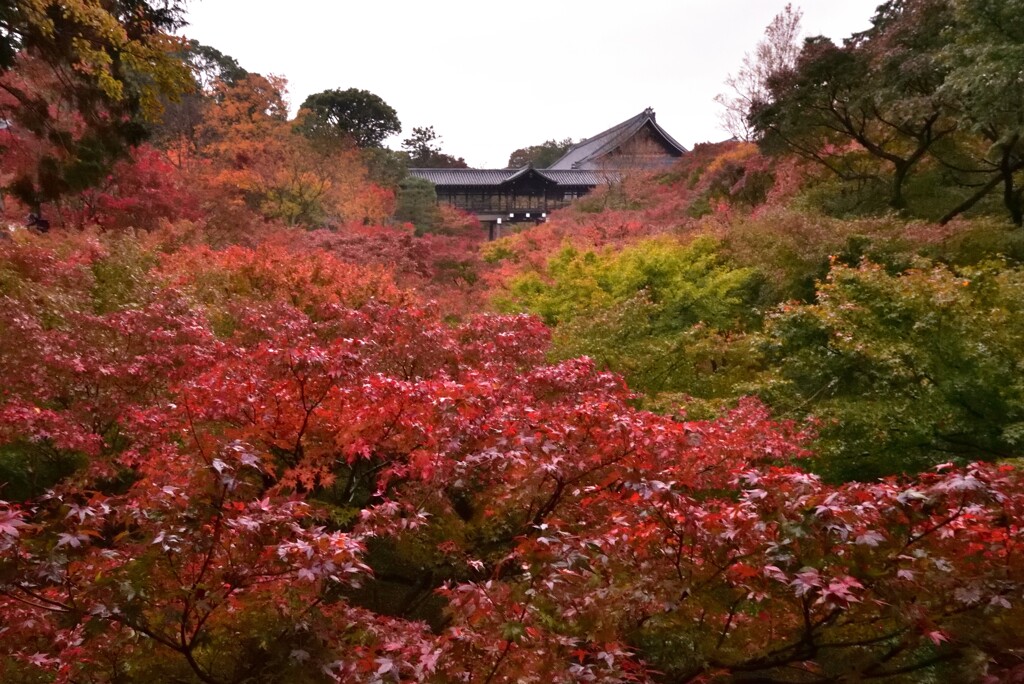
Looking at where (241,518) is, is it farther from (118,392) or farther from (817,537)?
(118,392)

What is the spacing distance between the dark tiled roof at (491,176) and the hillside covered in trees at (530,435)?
87.1ft

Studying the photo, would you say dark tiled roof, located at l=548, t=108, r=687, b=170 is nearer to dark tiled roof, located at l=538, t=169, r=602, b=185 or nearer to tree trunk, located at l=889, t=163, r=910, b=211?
dark tiled roof, located at l=538, t=169, r=602, b=185

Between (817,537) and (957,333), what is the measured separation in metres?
4.90

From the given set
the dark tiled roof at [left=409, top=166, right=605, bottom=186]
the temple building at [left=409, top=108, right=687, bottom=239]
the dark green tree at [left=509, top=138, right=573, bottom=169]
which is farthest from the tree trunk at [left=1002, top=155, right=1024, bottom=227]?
the dark green tree at [left=509, top=138, right=573, bottom=169]

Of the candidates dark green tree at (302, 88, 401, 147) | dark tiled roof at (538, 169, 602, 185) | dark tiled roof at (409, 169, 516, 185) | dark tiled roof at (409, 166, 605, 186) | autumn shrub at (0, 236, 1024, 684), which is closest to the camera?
autumn shrub at (0, 236, 1024, 684)

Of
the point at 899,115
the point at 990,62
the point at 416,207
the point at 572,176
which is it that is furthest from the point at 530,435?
the point at 572,176

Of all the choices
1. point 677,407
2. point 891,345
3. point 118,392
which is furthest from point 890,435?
point 118,392

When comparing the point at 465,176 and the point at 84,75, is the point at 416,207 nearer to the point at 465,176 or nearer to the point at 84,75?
the point at 465,176

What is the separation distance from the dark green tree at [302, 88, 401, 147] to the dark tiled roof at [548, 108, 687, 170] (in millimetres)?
12650

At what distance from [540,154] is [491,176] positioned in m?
19.3

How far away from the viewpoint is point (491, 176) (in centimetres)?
4350

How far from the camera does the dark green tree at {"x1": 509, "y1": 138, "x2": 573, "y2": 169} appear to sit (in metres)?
61.2

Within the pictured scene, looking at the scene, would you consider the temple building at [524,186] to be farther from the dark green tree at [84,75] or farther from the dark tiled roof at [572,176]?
the dark green tree at [84,75]

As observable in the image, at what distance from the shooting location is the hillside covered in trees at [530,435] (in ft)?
9.61
